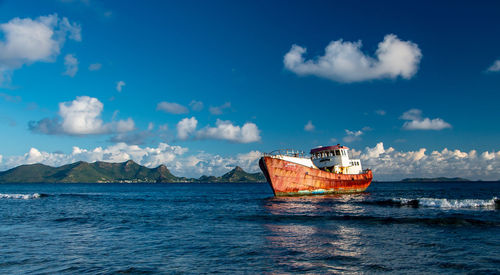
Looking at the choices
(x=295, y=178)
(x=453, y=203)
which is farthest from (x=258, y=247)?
(x=295, y=178)

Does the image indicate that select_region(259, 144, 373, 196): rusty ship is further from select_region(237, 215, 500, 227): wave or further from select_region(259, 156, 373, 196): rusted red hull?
select_region(237, 215, 500, 227): wave

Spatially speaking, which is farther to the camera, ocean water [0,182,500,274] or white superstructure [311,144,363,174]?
white superstructure [311,144,363,174]

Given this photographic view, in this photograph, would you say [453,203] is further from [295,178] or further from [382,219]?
[295,178]

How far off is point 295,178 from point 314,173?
387cm

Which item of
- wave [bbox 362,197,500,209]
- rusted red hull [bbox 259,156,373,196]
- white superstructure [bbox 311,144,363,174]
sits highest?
white superstructure [bbox 311,144,363,174]

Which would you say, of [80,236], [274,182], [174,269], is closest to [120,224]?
[80,236]

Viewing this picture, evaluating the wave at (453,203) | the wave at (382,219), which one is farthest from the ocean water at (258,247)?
the wave at (453,203)

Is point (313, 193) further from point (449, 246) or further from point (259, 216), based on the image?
point (449, 246)

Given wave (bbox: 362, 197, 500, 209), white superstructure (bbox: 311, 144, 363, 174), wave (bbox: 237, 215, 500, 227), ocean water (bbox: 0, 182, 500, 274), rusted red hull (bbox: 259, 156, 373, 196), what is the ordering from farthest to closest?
white superstructure (bbox: 311, 144, 363, 174) < rusted red hull (bbox: 259, 156, 373, 196) < wave (bbox: 362, 197, 500, 209) < wave (bbox: 237, 215, 500, 227) < ocean water (bbox: 0, 182, 500, 274)

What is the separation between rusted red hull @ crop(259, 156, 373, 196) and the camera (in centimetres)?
4491

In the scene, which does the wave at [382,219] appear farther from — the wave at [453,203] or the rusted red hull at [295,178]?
the rusted red hull at [295,178]

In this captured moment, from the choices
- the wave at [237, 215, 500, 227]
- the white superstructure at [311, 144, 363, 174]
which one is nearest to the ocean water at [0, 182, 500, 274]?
the wave at [237, 215, 500, 227]

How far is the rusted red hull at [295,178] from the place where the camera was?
4491cm

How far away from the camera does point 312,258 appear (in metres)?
12.0
